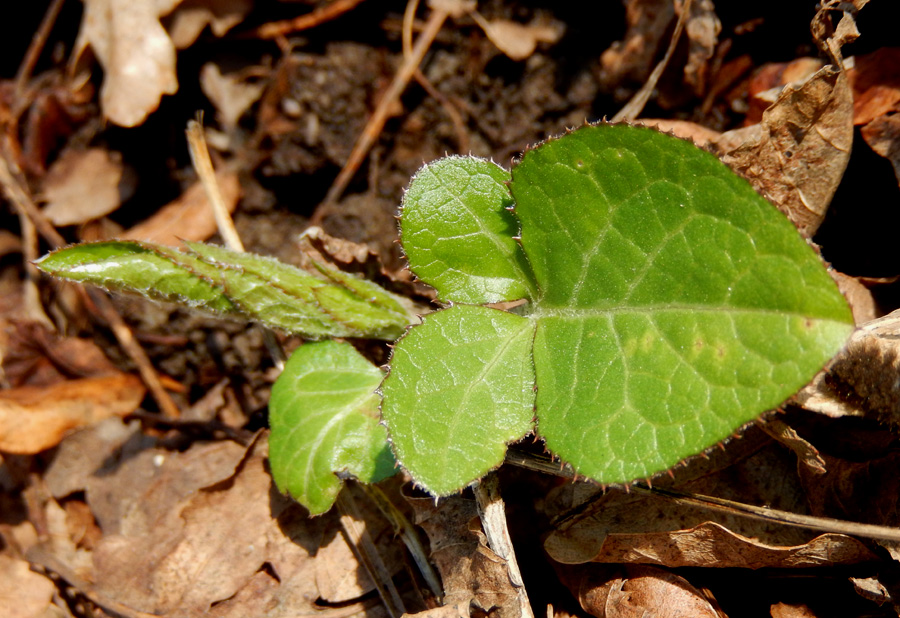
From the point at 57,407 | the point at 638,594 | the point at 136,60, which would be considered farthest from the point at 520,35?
the point at 57,407

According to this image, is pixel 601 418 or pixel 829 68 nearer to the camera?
pixel 601 418

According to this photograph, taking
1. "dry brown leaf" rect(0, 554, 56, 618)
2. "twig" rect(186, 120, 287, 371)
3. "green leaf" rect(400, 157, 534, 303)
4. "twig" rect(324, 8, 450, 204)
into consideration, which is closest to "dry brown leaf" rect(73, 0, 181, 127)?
"twig" rect(186, 120, 287, 371)

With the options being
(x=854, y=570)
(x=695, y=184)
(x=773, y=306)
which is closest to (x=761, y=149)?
(x=695, y=184)

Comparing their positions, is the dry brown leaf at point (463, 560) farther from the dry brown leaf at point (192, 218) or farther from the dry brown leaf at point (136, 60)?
the dry brown leaf at point (136, 60)

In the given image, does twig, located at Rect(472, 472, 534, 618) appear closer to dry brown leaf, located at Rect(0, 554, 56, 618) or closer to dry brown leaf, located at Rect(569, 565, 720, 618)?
dry brown leaf, located at Rect(569, 565, 720, 618)

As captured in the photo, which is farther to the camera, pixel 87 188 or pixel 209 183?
pixel 87 188

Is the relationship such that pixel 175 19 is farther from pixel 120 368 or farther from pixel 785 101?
pixel 785 101

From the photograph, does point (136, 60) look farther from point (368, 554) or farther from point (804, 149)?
point (804, 149)
